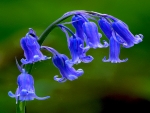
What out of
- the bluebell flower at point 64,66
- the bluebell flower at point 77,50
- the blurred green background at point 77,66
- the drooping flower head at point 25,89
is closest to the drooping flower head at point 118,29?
the bluebell flower at point 77,50

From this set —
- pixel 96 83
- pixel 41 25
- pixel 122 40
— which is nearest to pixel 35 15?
pixel 41 25

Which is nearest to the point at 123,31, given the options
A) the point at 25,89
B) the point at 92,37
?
the point at 92,37

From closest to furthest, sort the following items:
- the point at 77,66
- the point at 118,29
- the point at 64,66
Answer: the point at 118,29 → the point at 64,66 → the point at 77,66

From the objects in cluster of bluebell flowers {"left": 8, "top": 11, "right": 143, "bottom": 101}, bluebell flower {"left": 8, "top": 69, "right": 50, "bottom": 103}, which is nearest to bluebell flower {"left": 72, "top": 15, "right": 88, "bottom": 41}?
cluster of bluebell flowers {"left": 8, "top": 11, "right": 143, "bottom": 101}

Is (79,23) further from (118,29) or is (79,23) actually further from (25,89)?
(25,89)

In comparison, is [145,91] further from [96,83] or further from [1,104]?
[1,104]

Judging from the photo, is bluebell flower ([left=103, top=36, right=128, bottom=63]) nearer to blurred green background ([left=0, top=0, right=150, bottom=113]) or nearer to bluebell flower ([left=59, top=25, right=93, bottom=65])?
bluebell flower ([left=59, top=25, right=93, bottom=65])
